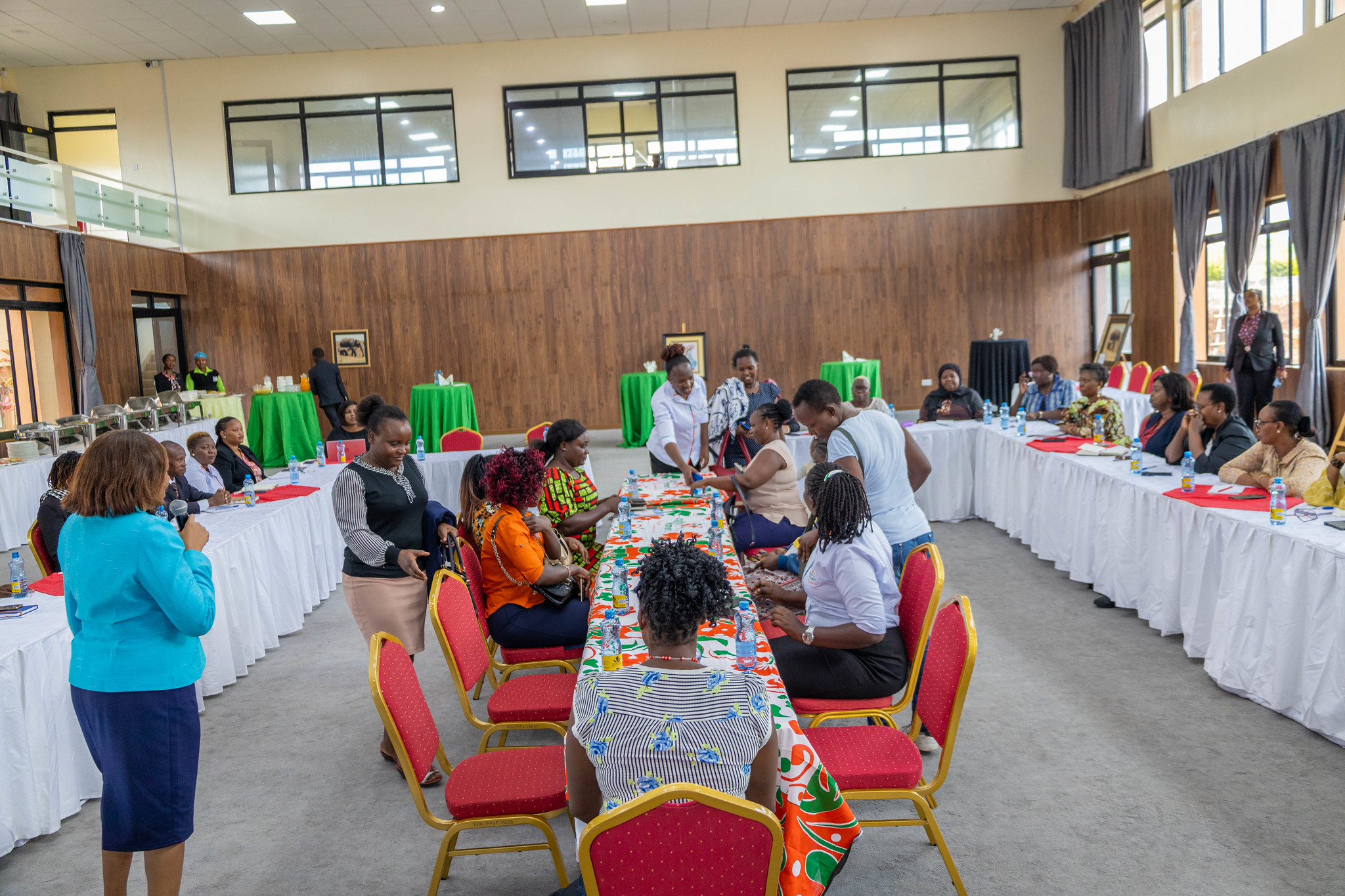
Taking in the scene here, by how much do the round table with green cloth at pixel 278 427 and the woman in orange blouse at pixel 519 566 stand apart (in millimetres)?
8993

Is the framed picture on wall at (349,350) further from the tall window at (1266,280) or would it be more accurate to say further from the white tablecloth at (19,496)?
the tall window at (1266,280)

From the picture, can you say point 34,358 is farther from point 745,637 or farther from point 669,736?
point 669,736

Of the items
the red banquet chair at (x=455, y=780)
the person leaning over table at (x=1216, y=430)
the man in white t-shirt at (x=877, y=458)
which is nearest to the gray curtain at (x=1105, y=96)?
the person leaning over table at (x=1216, y=430)

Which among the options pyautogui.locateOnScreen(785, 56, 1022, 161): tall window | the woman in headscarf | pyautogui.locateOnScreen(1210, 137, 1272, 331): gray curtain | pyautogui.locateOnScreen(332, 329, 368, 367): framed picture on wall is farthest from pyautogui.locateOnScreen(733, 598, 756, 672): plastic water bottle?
pyautogui.locateOnScreen(332, 329, 368, 367): framed picture on wall

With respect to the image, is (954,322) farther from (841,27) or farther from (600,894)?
(600,894)

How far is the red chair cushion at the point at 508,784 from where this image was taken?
7.97 feet

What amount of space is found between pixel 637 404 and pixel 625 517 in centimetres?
776

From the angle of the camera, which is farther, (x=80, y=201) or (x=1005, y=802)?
(x=80, y=201)

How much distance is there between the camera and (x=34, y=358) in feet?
37.4

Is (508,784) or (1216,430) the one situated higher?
(1216,430)

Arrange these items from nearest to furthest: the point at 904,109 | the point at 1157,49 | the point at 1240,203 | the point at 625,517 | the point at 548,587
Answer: the point at 548,587 → the point at 625,517 → the point at 1240,203 → the point at 1157,49 → the point at 904,109

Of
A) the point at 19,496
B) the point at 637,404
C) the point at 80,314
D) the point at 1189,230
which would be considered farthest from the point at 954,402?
the point at 80,314

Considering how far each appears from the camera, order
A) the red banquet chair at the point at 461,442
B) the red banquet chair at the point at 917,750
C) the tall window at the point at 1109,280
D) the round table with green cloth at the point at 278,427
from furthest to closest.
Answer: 1. the tall window at the point at 1109,280
2. the round table with green cloth at the point at 278,427
3. the red banquet chair at the point at 461,442
4. the red banquet chair at the point at 917,750

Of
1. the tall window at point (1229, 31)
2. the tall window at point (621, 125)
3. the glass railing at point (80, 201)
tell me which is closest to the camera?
the tall window at point (1229, 31)
